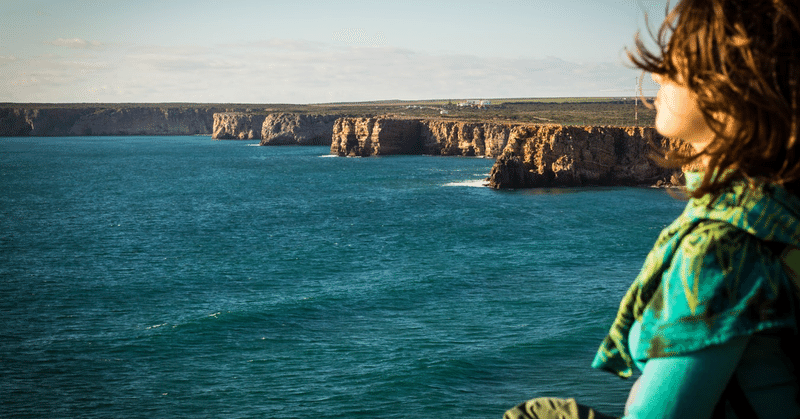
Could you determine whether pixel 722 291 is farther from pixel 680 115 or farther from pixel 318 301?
pixel 318 301

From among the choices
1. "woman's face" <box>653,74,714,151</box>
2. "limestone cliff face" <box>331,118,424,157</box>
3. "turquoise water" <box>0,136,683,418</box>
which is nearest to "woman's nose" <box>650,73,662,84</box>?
"woman's face" <box>653,74,714,151</box>

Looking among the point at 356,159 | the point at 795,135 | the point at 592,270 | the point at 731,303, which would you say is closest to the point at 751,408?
the point at 731,303

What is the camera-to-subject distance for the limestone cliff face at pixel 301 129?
169 metres

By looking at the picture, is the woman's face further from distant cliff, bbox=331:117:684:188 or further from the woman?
distant cliff, bbox=331:117:684:188

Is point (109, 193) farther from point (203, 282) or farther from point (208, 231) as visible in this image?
point (203, 282)

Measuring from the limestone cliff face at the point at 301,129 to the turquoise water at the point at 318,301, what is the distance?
96390 millimetres

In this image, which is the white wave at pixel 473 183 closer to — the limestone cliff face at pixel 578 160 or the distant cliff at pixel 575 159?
the limestone cliff face at pixel 578 160

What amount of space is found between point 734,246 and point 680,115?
0.96ft

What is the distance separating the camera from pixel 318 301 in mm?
33156

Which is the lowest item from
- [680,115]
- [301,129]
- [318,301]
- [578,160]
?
[318,301]

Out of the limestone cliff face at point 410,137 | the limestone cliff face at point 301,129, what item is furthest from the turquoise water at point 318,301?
the limestone cliff face at point 301,129

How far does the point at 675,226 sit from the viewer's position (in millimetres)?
1253

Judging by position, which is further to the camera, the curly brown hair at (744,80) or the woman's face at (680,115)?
the woman's face at (680,115)

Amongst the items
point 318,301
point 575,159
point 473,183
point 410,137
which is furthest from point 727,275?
point 410,137
